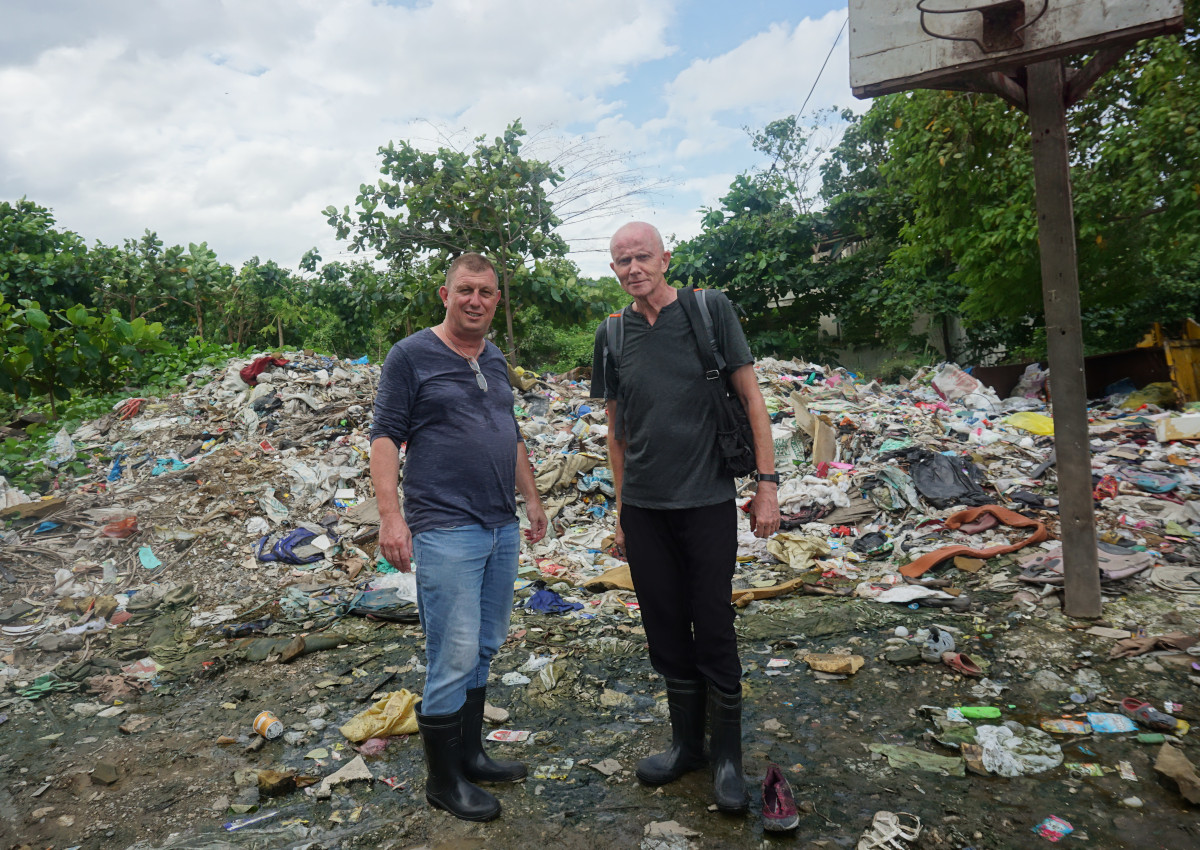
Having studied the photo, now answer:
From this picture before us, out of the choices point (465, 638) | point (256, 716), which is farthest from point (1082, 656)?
point (256, 716)

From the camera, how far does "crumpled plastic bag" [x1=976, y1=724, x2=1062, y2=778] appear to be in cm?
256

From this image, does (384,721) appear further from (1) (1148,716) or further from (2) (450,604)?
(1) (1148,716)

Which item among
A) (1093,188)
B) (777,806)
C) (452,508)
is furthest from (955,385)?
(452,508)

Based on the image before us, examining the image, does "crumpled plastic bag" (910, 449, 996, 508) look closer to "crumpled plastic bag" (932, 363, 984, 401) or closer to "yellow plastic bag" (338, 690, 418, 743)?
"crumpled plastic bag" (932, 363, 984, 401)

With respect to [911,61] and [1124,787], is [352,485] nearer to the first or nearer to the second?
[911,61]

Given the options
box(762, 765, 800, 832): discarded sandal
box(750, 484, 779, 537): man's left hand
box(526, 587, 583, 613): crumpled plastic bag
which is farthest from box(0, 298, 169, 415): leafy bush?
box(762, 765, 800, 832): discarded sandal

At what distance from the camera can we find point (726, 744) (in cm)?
246

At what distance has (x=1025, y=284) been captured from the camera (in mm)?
11062

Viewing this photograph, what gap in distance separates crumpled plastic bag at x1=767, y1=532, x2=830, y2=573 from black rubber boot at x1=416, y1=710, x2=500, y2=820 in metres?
3.39

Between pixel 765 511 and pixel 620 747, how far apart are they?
119 cm

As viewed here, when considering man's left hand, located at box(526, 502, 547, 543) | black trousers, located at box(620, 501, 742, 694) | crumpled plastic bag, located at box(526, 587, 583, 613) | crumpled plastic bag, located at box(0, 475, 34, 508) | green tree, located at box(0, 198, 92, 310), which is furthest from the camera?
green tree, located at box(0, 198, 92, 310)

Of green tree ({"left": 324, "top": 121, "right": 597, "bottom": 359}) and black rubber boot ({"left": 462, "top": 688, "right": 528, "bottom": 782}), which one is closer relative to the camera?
black rubber boot ({"left": 462, "top": 688, "right": 528, "bottom": 782})

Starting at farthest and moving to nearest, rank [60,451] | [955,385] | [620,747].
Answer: [955,385], [60,451], [620,747]

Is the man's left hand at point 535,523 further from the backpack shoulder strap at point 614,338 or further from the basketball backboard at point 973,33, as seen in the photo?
the basketball backboard at point 973,33
